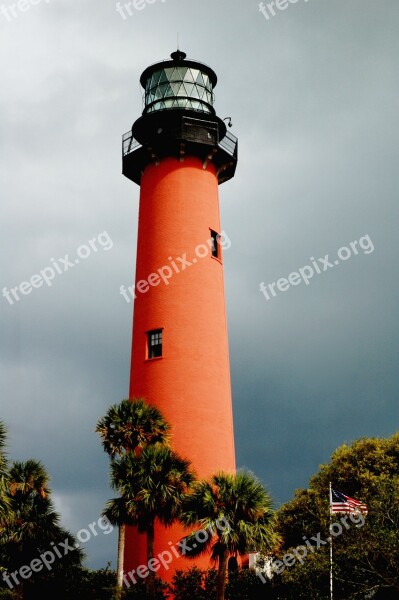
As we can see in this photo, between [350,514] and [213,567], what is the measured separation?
274 inches

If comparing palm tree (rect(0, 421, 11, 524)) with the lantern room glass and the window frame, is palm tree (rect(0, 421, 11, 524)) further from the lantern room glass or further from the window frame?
the lantern room glass

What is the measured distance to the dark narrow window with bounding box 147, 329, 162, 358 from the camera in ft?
104

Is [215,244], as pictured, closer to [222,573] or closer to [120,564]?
[120,564]

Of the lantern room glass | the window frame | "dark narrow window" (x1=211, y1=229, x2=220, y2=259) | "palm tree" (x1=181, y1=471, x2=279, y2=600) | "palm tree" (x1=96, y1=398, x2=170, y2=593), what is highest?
the lantern room glass

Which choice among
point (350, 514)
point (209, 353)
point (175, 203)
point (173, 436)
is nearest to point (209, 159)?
point (175, 203)

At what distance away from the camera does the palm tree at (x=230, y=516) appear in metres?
23.0

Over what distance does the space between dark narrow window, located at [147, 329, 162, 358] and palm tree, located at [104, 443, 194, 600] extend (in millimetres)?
6012

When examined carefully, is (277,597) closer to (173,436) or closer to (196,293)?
(173,436)

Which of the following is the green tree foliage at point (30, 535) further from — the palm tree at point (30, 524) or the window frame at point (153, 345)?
the window frame at point (153, 345)

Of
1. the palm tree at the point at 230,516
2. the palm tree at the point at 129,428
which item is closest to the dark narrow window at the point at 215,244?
the palm tree at the point at 129,428

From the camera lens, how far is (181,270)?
3238 centimetres

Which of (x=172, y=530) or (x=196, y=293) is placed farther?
(x=196, y=293)

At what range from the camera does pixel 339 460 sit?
38.0 metres

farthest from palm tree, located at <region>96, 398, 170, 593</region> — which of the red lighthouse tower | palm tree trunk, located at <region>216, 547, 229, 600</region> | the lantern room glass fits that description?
the lantern room glass
